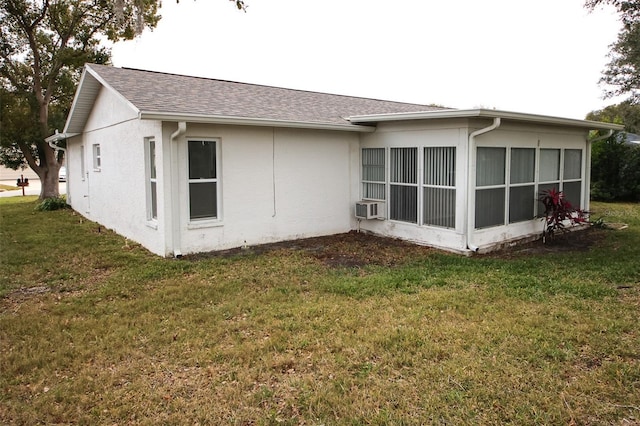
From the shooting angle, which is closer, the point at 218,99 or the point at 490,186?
the point at 490,186

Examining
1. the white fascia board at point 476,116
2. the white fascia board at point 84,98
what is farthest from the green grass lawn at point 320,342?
the white fascia board at point 84,98

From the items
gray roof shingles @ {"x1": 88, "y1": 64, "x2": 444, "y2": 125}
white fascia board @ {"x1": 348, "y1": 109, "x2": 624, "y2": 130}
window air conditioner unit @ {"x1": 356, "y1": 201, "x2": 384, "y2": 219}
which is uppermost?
gray roof shingles @ {"x1": 88, "y1": 64, "x2": 444, "y2": 125}

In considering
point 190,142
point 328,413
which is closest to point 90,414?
point 328,413

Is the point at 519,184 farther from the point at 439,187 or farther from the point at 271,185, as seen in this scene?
the point at 271,185

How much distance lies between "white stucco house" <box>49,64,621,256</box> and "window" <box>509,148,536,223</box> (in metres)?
0.04

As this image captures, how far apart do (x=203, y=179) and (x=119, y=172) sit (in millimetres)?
3004

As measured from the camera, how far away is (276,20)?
7309mm

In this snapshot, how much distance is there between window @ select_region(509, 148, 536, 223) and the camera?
30.1 ft

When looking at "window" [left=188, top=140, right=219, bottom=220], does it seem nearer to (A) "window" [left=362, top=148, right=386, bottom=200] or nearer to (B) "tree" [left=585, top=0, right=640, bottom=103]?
(A) "window" [left=362, top=148, right=386, bottom=200]

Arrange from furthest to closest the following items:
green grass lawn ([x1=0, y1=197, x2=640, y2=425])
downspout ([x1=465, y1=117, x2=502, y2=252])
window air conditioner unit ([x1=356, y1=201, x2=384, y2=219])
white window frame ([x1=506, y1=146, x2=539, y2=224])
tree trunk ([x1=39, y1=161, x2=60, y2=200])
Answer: tree trunk ([x1=39, y1=161, x2=60, y2=200])
window air conditioner unit ([x1=356, y1=201, x2=384, y2=219])
white window frame ([x1=506, y1=146, x2=539, y2=224])
downspout ([x1=465, y1=117, x2=502, y2=252])
green grass lawn ([x1=0, y1=197, x2=640, y2=425])

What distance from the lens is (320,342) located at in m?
4.37

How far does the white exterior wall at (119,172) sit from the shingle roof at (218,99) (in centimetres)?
42

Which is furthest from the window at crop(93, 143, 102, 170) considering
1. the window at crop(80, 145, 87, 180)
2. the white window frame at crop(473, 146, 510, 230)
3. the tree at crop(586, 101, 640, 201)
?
the tree at crop(586, 101, 640, 201)

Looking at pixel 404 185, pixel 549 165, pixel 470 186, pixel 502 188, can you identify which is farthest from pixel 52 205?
pixel 549 165
